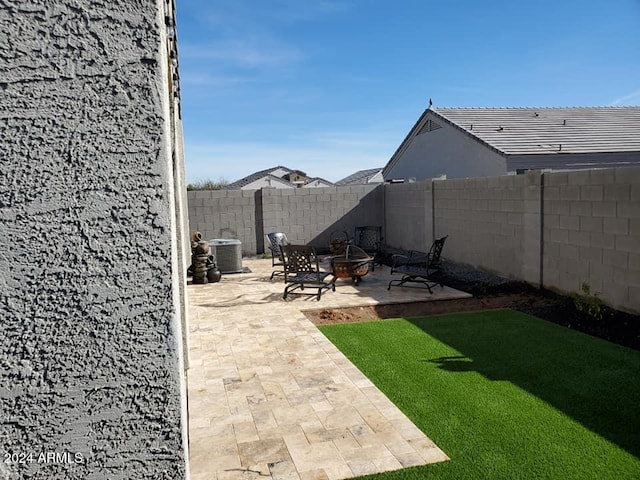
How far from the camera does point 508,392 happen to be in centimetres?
462

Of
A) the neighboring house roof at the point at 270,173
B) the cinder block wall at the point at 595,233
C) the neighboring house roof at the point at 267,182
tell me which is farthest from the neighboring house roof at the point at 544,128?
the neighboring house roof at the point at 270,173

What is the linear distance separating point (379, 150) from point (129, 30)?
1520 inches

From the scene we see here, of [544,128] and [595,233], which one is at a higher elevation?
[544,128]

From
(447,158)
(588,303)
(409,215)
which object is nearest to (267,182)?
(447,158)

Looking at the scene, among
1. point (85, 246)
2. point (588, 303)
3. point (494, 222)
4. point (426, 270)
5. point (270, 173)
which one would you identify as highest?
point (270, 173)

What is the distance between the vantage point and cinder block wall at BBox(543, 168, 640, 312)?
660cm

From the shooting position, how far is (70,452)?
3.67 ft

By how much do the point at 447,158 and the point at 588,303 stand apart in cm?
1328

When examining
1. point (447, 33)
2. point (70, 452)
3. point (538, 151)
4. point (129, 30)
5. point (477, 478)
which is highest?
point (447, 33)

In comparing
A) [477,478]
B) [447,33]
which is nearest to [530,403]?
[477,478]

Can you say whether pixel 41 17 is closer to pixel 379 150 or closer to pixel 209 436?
pixel 209 436

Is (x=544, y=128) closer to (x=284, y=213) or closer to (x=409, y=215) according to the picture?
(x=409, y=215)

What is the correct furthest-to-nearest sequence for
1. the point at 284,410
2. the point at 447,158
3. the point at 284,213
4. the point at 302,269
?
the point at 447,158
the point at 284,213
the point at 302,269
the point at 284,410

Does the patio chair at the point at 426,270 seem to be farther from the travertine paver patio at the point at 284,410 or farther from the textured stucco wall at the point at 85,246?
the textured stucco wall at the point at 85,246
